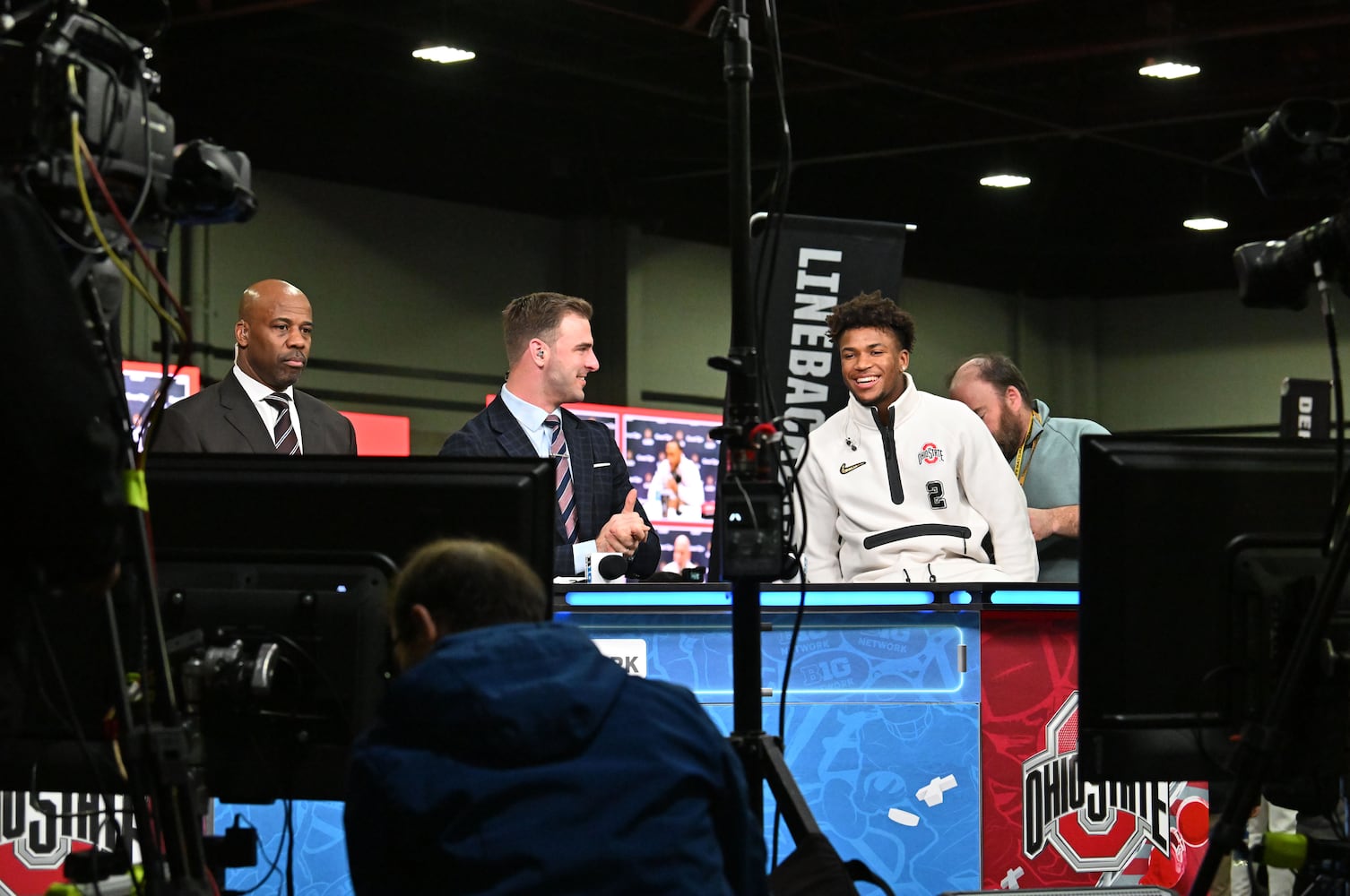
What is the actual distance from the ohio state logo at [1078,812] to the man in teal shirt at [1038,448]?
Answer: 1.54 m

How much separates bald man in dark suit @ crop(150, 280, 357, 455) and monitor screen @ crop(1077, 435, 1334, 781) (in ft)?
9.29

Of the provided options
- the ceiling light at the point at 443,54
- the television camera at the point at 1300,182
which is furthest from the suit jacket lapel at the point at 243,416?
the ceiling light at the point at 443,54

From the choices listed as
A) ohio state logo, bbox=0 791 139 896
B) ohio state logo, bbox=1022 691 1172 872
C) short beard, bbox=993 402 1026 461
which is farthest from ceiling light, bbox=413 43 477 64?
ohio state logo, bbox=1022 691 1172 872

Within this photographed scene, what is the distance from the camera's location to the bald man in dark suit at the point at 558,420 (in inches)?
174

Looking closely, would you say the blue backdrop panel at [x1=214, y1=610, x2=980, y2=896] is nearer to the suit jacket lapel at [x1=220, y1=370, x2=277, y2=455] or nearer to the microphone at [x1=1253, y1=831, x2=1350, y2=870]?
the suit jacket lapel at [x1=220, y1=370, x2=277, y2=455]

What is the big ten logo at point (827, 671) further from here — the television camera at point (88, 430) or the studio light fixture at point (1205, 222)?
the studio light fixture at point (1205, 222)

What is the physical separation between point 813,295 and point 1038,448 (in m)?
0.98

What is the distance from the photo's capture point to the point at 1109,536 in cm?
213

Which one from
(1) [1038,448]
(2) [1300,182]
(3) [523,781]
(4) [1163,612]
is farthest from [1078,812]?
(3) [523,781]

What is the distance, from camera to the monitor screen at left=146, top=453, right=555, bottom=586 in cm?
209

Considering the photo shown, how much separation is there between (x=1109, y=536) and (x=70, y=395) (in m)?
1.33

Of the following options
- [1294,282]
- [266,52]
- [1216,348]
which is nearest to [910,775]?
[1294,282]

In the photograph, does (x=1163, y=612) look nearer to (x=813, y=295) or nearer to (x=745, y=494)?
(x=745, y=494)

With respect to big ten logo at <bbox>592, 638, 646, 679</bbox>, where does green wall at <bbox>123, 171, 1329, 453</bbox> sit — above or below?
above
